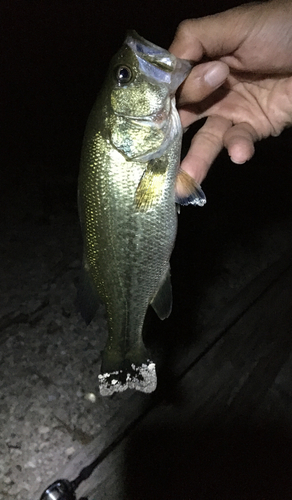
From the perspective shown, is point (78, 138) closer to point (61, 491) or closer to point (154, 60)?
point (154, 60)

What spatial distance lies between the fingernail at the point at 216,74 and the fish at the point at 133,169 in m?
0.18

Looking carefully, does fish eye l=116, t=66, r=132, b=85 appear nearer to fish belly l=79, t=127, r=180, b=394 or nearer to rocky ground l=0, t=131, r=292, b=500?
fish belly l=79, t=127, r=180, b=394

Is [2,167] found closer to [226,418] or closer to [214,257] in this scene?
[214,257]

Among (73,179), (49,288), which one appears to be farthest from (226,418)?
(73,179)

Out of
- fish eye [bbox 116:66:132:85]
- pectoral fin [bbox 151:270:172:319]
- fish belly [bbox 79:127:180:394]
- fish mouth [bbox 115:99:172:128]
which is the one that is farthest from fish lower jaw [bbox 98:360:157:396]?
fish eye [bbox 116:66:132:85]

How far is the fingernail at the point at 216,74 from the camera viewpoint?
1.46 m

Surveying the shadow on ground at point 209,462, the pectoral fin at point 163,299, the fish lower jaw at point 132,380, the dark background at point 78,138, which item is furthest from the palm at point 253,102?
the shadow on ground at point 209,462

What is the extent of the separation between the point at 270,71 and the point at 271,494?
2.23m

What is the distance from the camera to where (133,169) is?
1244mm

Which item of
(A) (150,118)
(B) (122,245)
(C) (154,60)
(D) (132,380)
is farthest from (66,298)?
(C) (154,60)

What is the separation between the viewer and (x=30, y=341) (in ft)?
7.94

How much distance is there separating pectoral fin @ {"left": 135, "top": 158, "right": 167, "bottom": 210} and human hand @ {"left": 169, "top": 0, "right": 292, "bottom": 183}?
0.40 meters

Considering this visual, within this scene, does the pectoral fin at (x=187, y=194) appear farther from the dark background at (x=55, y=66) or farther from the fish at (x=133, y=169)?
the dark background at (x=55, y=66)

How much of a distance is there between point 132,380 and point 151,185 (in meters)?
0.77
